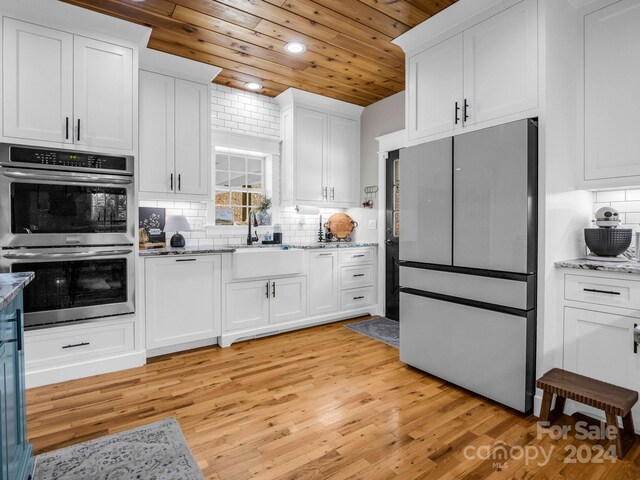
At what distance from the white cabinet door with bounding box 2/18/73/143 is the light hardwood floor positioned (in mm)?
1955

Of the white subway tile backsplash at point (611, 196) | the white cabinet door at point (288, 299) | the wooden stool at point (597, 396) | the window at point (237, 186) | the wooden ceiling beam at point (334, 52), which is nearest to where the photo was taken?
the wooden stool at point (597, 396)

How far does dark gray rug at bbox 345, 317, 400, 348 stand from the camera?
3.76 meters


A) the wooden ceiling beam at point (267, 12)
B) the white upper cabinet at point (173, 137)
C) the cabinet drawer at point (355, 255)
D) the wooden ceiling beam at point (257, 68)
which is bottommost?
the cabinet drawer at point (355, 255)

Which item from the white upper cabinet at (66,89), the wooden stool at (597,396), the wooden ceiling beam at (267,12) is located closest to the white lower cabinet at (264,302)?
the white upper cabinet at (66,89)

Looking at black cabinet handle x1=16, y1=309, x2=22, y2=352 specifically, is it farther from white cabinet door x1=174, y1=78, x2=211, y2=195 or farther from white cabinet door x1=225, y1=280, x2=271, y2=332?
white cabinet door x1=174, y1=78, x2=211, y2=195

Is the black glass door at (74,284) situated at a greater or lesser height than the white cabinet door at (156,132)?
lesser

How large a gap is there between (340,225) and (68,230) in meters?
3.13

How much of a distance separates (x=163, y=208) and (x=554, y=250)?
138 inches

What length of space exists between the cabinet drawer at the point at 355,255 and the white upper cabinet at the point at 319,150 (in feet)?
2.37

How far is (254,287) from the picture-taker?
3725 mm

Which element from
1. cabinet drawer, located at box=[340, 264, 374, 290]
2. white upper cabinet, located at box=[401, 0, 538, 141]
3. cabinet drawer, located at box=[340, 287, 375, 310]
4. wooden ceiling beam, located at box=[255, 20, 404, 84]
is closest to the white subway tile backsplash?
white upper cabinet, located at box=[401, 0, 538, 141]

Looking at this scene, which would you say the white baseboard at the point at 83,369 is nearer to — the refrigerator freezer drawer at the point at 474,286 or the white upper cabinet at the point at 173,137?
the white upper cabinet at the point at 173,137

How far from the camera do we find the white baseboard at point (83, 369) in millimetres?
2670

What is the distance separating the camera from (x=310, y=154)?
180 inches
